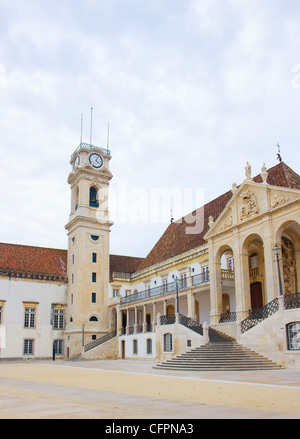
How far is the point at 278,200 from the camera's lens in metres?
24.0

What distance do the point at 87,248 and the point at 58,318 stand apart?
25.7ft

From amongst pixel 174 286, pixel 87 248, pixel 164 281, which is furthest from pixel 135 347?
pixel 87 248

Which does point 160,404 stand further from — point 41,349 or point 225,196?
point 41,349

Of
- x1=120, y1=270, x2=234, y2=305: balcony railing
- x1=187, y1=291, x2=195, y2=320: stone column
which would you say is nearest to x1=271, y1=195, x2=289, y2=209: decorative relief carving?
x1=120, y1=270, x2=234, y2=305: balcony railing

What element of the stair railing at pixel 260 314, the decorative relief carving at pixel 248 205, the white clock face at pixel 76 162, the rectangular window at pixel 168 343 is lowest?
the rectangular window at pixel 168 343

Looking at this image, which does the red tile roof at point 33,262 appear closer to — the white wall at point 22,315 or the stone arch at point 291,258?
the white wall at point 22,315

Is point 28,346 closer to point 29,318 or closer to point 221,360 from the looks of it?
point 29,318

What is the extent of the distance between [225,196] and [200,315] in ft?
35.2

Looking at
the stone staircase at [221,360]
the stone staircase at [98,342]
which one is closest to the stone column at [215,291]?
the stone staircase at [221,360]

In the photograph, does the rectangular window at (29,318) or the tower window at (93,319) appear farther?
the tower window at (93,319)

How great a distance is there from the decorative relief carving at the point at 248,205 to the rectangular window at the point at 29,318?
25.3 metres

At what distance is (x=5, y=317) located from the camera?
132ft

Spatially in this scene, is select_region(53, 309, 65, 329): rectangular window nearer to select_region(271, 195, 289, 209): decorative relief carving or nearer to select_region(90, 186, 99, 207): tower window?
select_region(90, 186, 99, 207): tower window

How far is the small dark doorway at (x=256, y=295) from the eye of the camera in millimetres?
28156
